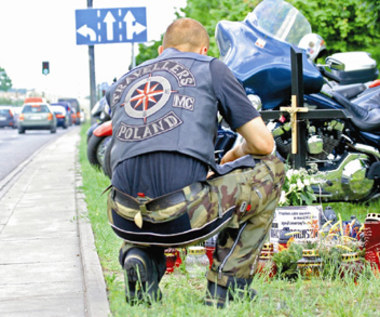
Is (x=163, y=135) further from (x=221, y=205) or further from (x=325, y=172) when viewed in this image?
(x=325, y=172)

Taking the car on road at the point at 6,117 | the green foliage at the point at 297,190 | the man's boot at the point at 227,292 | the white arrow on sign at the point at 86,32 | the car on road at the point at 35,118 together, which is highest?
the white arrow on sign at the point at 86,32

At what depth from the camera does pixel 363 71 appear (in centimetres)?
797

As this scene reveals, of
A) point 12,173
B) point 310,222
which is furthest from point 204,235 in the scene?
point 12,173

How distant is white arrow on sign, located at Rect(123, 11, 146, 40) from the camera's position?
546 inches

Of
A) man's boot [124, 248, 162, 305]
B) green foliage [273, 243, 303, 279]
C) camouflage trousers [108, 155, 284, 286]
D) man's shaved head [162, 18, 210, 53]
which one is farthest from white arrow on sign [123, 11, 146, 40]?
man's boot [124, 248, 162, 305]

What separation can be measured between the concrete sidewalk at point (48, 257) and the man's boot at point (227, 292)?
2.02 ft

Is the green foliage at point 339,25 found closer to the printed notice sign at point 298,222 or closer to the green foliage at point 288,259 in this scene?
the printed notice sign at point 298,222

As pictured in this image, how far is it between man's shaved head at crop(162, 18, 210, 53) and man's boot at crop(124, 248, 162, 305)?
1094 mm

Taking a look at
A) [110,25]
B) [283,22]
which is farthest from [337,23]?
[283,22]

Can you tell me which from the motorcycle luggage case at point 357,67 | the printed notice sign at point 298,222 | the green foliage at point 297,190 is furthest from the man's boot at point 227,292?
the motorcycle luggage case at point 357,67

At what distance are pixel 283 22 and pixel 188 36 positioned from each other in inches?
129

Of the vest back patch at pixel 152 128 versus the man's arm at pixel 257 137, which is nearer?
the vest back patch at pixel 152 128

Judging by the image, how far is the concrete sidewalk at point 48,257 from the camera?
4.40 meters

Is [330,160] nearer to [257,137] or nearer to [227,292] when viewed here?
[257,137]
